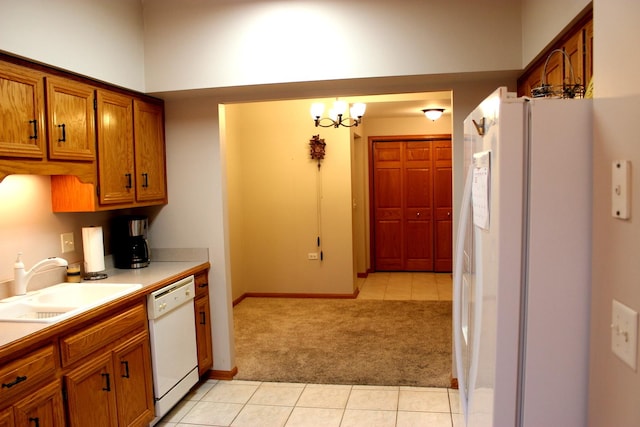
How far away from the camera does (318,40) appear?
308 centimetres

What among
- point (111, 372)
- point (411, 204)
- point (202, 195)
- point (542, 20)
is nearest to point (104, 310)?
point (111, 372)

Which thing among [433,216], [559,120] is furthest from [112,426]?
[433,216]

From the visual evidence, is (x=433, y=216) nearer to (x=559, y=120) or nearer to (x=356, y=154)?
(x=356, y=154)

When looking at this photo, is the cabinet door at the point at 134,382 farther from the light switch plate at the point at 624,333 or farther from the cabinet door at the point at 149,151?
the light switch plate at the point at 624,333

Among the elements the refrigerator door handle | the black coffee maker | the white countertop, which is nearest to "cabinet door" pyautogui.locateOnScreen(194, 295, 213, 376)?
the white countertop

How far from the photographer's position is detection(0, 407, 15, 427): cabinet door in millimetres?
1804

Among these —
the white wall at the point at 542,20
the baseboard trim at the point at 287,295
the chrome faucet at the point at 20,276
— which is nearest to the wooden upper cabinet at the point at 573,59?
the white wall at the point at 542,20

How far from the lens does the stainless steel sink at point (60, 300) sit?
7.73 feet

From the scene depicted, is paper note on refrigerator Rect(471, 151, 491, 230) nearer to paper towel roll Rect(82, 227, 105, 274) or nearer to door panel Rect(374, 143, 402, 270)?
paper towel roll Rect(82, 227, 105, 274)

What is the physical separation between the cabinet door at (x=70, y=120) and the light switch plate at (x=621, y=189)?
2495 millimetres

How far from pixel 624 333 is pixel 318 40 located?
2541 mm

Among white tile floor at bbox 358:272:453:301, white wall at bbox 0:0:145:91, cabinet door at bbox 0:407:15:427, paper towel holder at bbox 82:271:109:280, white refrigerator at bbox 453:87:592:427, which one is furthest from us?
white tile floor at bbox 358:272:453:301

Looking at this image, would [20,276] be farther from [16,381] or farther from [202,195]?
[202,195]

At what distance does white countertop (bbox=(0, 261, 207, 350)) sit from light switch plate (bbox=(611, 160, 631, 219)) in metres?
2.08
